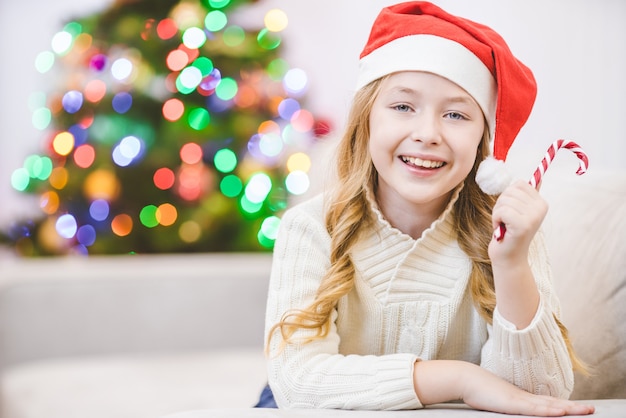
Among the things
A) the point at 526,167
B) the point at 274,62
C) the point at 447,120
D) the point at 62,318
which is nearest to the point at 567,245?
the point at 526,167

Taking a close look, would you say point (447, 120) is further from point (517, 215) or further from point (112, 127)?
point (112, 127)

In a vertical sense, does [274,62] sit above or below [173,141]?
above

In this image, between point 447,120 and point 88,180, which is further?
point 88,180

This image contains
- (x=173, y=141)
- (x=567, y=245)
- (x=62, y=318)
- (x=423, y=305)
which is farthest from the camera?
(x=173, y=141)

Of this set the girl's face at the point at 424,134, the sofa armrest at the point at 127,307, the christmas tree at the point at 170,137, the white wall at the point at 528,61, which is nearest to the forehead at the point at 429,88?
the girl's face at the point at 424,134

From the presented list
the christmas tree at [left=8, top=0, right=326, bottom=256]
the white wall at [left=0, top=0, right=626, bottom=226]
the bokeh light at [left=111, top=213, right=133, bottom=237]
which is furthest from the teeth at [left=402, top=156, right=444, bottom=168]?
the white wall at [left=0, top=0, right=626, bottom=226]

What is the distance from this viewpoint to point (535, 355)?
1088mm

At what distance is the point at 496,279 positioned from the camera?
106cm

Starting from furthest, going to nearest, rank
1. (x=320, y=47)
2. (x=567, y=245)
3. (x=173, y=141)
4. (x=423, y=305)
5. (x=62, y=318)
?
(x=320, y=47) < (x=173, y=141) < (x=62, y=318) < (x=567, y=245) < (x=423, y=305)

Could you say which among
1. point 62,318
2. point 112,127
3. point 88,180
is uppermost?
point 112,127

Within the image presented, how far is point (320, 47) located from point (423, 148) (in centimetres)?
317

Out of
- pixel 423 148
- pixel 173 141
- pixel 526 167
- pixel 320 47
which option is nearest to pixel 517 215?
pixel 423 148

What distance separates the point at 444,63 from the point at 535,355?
0.44 meters

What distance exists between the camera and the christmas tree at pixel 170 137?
3000 millimetres
